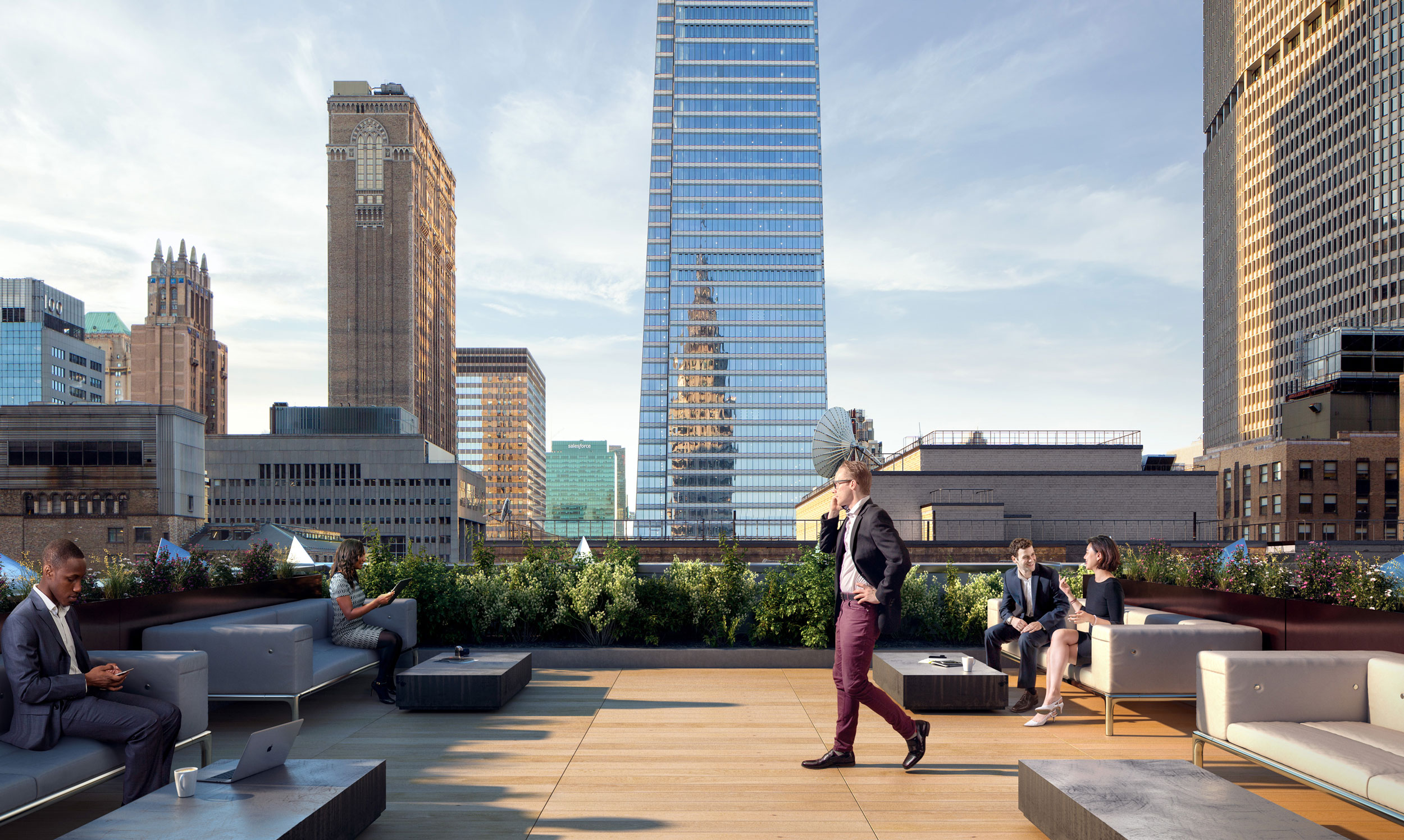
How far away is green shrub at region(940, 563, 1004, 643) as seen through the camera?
8586 millimetres

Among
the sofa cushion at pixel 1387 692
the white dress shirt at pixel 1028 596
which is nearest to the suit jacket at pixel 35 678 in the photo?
the white dress shirt at pixel 1028 596

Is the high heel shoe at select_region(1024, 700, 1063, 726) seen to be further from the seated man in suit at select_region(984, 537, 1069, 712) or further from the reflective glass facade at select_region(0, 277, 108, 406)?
the reflective glass facade at select_region(0, 277, 108, 406)

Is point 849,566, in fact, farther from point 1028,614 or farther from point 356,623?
point 356,623

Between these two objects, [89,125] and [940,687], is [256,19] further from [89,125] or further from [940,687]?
[940,687]

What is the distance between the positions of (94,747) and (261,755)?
116cm

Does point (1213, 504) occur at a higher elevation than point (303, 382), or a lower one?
lower

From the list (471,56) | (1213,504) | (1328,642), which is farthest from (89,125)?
(1213,504)

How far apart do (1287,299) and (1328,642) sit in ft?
389

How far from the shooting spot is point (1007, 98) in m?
32.8

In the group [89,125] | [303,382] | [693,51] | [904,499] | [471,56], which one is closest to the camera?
[89,125]

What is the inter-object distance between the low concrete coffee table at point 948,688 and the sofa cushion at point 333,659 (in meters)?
4.34

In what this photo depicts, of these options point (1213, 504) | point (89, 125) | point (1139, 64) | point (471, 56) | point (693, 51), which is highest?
point (693, 51)

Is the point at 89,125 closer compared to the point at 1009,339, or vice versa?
the point at 89,125

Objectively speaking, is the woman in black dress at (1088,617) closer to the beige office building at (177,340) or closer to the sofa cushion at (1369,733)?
the sofa cushion at (1369,733)
